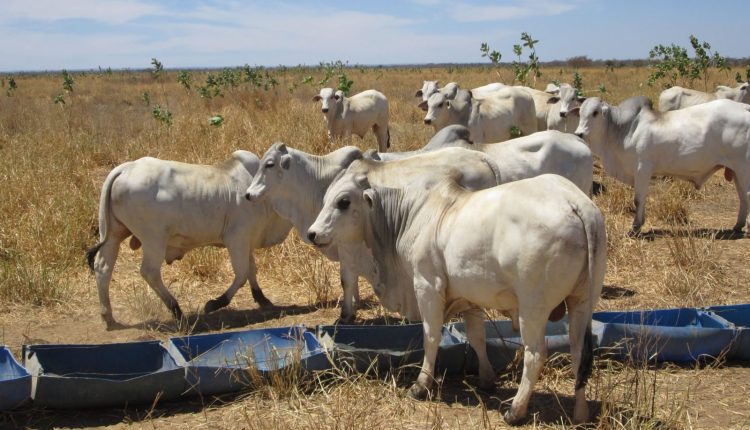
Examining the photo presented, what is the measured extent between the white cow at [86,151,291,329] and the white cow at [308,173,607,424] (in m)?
1.96

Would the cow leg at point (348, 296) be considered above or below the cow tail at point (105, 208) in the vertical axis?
below

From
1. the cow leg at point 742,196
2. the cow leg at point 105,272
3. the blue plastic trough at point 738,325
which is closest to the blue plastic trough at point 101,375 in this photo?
the cow leg at point 105,272

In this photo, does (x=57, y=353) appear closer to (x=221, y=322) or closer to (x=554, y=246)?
(x=221, y=322)

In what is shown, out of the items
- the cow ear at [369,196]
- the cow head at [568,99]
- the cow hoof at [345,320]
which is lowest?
the cow hoof at [345,320]

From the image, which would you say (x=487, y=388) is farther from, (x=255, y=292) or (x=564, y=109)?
(x=564, y=109)

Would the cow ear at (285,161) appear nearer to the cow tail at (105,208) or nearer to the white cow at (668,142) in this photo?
the cow tail at (105,208)

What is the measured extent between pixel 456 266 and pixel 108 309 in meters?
3.54

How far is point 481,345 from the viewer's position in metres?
5.25

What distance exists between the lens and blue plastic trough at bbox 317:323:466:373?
529 cm

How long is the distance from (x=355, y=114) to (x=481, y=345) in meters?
11.5

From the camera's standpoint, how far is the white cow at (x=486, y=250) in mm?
4117

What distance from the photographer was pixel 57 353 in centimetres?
539

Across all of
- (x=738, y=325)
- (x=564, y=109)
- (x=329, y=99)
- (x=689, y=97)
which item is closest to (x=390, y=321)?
(x=738, y=325)

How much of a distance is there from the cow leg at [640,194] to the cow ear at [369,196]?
5.27m
